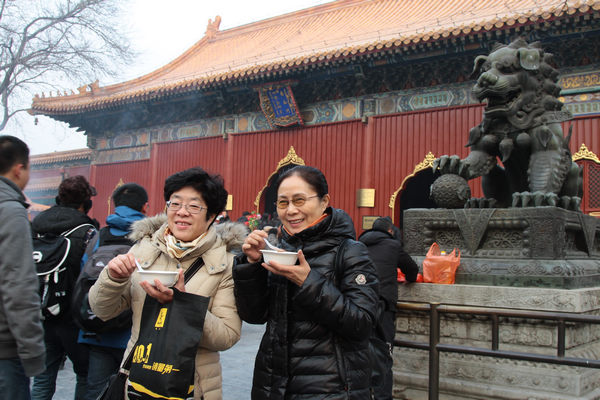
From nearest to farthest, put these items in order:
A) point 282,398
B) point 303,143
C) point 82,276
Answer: point 282,398 < point 82,276 < point 303,143

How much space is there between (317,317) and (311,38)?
492 inches

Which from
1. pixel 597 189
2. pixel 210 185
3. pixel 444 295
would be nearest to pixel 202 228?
pixel 210 185

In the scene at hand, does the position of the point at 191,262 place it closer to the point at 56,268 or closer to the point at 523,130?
the point at 56,268

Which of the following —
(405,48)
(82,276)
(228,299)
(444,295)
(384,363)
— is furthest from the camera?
(405,48)

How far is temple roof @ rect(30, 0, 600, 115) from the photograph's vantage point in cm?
853

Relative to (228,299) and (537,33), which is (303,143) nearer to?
(537,33)

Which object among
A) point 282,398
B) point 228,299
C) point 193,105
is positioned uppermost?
point 193,105

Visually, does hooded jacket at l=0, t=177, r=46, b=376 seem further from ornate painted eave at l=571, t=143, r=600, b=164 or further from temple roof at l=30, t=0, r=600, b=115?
ornate painted eave at l=571, t=143, r=600, b=164

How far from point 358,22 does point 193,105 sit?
4.75m

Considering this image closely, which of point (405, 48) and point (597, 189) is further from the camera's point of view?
point (405, 48)

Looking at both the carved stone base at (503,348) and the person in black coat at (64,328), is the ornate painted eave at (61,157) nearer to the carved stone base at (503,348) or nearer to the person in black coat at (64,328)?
the person in black coat at (64,328)

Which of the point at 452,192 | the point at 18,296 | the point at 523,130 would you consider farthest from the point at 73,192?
the point at 523,130

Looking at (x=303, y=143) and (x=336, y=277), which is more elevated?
(x=303, y=143)

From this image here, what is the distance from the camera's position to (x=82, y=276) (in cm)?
259
